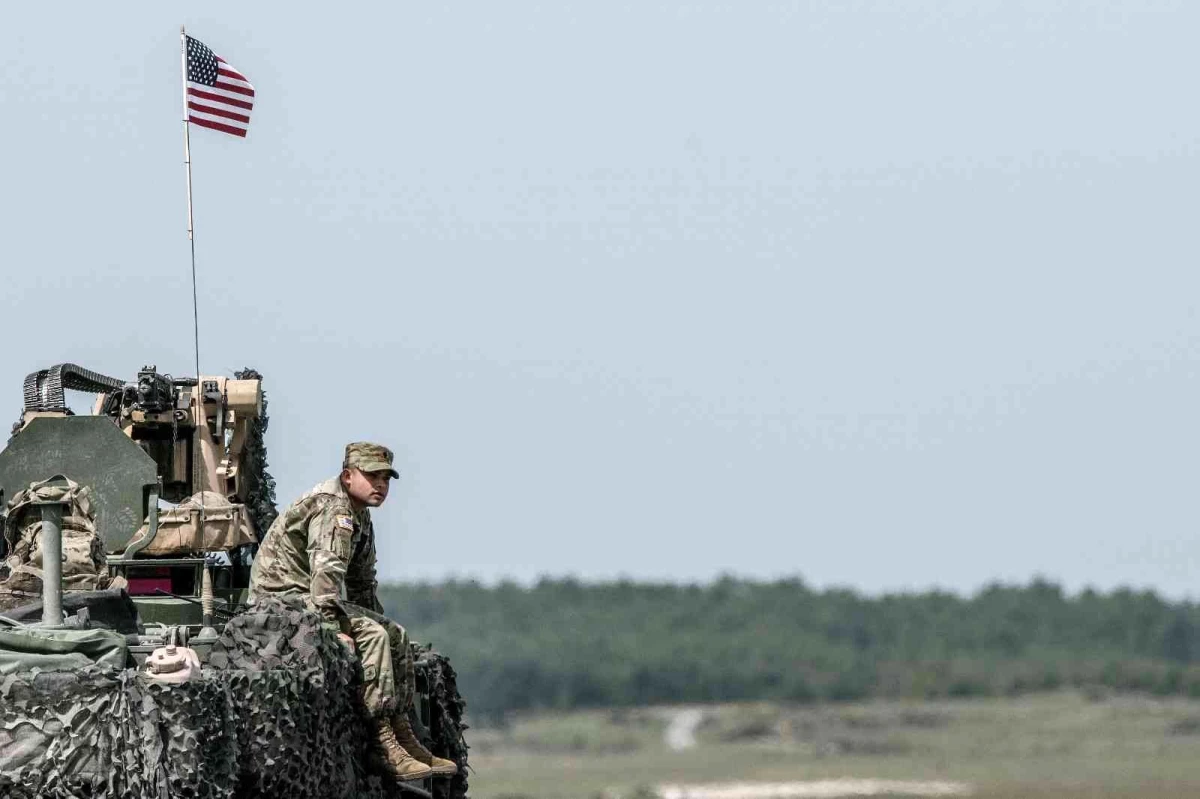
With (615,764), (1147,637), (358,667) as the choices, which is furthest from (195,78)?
(1147,637)

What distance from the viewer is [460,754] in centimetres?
1775

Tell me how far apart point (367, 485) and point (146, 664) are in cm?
227

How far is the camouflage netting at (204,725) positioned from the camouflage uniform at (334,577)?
45 centimetres

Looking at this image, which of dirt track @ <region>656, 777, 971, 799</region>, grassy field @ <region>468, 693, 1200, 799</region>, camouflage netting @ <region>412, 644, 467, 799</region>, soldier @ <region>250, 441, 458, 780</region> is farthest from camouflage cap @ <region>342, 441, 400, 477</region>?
grassy field @ <region>468, 693, 1200, 799</region>

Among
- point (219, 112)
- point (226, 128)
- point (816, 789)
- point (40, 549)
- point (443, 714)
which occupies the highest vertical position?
point (219, 112)

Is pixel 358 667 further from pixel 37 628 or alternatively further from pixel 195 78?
pixel 195 78

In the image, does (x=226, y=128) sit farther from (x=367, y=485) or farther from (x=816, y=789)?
(x=816, y=789)

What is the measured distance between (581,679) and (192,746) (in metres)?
49.8

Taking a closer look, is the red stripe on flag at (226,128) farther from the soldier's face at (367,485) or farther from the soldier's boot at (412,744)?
the soldier's boot at (412,744)

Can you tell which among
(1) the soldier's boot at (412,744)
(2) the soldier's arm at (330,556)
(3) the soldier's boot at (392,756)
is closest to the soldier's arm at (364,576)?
(2) the soldier's arm at (330,556)

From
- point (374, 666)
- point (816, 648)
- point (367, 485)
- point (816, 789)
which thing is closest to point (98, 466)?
point (367, 485)

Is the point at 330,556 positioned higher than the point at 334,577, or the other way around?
the point at 330,556

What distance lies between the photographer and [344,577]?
50.0ft

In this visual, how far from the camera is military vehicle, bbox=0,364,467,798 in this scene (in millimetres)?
12680
